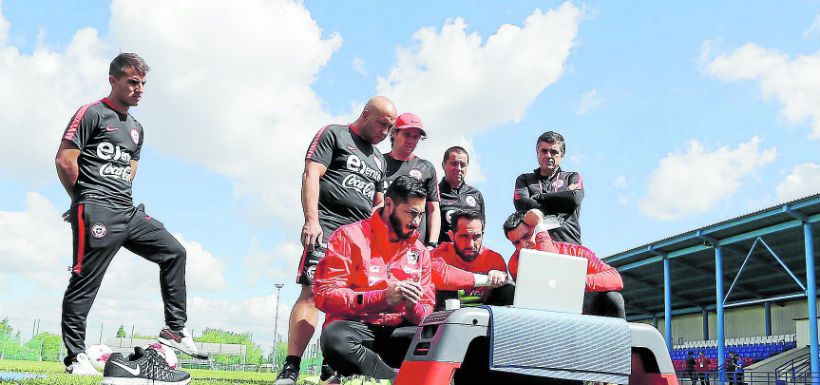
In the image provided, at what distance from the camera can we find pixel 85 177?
483 centimetres

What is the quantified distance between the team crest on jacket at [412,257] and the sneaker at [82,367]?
8.14 feet

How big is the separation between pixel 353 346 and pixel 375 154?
1.94 m

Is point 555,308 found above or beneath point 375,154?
beneath

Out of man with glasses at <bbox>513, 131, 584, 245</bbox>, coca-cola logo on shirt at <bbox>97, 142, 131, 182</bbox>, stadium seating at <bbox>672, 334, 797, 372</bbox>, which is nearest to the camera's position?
coca-cola logo on shirt at <bbox>97, 142, 131, 182</bbox>

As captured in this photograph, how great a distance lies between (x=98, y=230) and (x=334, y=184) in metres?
1.67

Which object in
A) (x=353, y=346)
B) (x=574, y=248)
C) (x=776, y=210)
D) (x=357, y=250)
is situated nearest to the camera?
(x=353, y=346)

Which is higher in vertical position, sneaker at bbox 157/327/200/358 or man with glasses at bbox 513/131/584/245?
man with glasses at bbox 513/131/584/245

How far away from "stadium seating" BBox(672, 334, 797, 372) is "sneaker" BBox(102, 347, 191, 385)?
29.8 metres

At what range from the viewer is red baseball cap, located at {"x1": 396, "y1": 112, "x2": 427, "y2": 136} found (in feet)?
16.6

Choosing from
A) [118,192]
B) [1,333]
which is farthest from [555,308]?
[1,333]

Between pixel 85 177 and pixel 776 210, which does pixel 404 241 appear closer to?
pixel 85 177

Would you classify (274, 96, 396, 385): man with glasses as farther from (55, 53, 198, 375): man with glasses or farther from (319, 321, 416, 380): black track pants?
(319, 321, 416, 380): black track pants

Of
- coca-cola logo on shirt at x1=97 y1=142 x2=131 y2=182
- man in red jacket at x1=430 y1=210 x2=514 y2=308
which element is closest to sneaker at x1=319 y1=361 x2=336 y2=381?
man in red jacket at x1=430 y1=210 x2=514 y2=308

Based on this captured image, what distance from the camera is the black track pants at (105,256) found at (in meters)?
4.79
